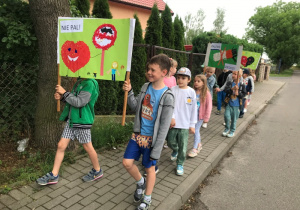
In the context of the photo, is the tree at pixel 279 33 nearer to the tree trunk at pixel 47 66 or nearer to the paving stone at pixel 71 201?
the tree trunk at pixel 47 66

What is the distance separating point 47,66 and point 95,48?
1.11 meters

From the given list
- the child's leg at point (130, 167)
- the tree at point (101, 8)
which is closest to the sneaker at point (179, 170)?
the child's leg at point (130, 167)

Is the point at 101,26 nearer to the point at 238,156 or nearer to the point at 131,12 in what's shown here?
the point at 238,156

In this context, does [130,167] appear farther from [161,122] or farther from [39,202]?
[39,202]

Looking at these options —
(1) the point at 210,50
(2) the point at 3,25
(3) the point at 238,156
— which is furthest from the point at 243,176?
(2) the point at 3,25

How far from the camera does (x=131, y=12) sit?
51.4ft

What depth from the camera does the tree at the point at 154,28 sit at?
7.49m

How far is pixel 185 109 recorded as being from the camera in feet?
13.0

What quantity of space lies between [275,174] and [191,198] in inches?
75.2

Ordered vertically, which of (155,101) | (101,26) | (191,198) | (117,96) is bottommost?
(191,198)

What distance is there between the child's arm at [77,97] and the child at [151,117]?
582mm

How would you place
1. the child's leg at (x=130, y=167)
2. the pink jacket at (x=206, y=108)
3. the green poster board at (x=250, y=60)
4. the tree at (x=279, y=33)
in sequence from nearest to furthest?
the child's leg at (x=130, y=167) < the pink jacket at (x=206, y=108) < the green poster board at (x=250, y=60) < the tree at (x=279, y=33)

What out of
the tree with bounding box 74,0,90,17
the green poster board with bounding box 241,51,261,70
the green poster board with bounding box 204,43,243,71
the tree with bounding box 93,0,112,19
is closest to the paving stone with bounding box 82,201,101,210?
the green poster board with bounding box 204,43,243,71

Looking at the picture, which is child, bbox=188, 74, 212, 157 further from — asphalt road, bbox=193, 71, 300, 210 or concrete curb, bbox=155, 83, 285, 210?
asphalt road, bbox=193, 71, 300, 210
